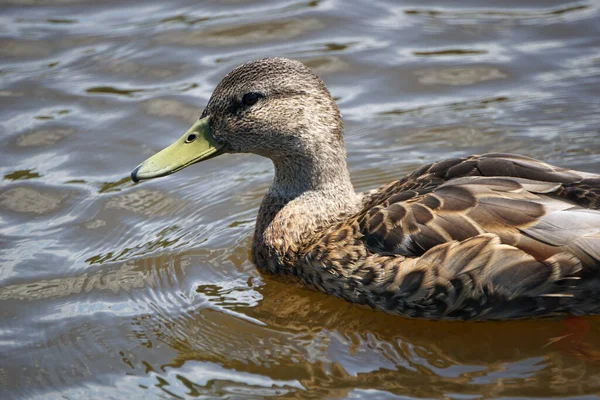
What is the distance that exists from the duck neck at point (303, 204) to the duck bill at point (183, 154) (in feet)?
1.92

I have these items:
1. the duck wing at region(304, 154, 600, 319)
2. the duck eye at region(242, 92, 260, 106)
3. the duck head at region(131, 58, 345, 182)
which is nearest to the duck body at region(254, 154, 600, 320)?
the duck wing at region(304, 154, 600, 319)

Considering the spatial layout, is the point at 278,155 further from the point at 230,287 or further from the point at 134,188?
the point at 134,188

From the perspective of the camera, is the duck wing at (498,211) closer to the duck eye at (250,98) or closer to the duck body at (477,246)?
the duck body at (477,246)

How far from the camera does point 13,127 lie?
934 centimetres

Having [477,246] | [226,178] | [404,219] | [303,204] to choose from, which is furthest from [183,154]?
[477,246]

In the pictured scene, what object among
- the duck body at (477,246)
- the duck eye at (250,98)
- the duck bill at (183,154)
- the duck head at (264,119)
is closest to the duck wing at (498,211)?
the duck body at (477,246)

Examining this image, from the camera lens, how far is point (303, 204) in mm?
6930

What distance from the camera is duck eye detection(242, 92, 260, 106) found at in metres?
6.73

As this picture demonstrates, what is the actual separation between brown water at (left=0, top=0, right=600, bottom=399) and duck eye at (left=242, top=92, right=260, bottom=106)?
1.38 meters

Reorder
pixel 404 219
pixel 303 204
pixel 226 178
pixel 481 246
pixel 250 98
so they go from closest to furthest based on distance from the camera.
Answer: pixel 481 246 < pixel 404 219 < pixel 250 98 < pixel 303 204 < pixel 226 178

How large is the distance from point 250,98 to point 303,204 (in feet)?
3.11

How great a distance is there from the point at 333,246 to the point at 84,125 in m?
4.13

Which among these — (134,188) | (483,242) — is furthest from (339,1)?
(483,242)

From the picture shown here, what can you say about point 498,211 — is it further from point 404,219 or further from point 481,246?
point 404,219
